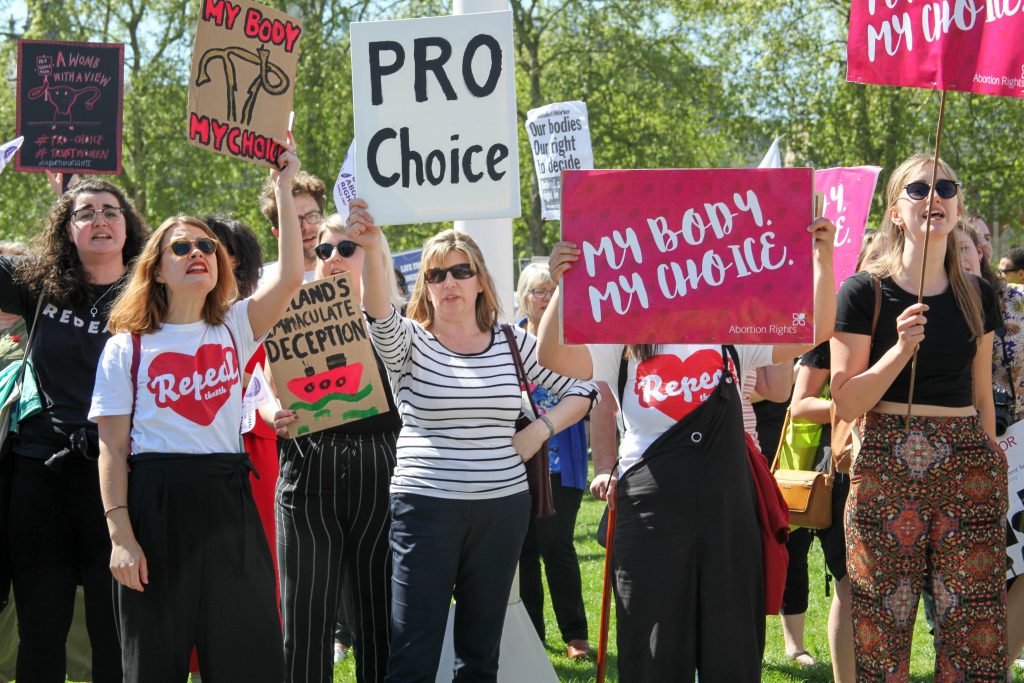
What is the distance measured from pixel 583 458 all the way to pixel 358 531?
6.74 feet

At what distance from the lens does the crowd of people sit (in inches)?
151

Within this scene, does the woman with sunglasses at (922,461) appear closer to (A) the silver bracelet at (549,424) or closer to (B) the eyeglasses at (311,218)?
(A) the silver bracelet at (549,424)

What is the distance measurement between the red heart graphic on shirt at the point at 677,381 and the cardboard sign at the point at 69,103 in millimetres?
3778

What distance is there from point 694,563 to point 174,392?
5.74ft

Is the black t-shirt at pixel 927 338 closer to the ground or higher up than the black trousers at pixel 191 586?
higher up

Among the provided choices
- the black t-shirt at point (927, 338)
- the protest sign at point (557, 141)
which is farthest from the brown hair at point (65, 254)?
the protest sign at point (557, 141)

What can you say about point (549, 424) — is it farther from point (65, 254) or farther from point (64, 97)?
point (64, 97)

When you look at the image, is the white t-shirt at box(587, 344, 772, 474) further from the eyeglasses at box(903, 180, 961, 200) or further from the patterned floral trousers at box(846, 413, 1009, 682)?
the eyeglasses at box(903, 180, 961, 200)

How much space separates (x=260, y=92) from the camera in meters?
4.62

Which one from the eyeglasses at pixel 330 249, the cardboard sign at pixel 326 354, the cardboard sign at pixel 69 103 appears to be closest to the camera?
the cardboard sign at pixel 326 354

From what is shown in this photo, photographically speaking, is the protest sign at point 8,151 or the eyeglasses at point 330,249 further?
the protest sign at point 8,151

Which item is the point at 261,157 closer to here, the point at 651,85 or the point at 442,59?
the point at 442,59

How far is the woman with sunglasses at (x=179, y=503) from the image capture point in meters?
3.80

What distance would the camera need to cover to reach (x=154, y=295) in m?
4.05
